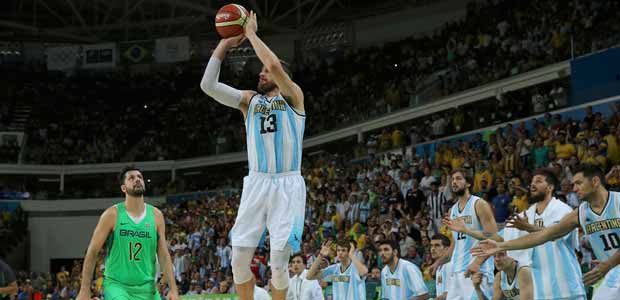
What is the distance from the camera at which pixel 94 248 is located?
26.5ft

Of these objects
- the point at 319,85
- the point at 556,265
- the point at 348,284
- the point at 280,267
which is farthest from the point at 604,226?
the point at 319,85

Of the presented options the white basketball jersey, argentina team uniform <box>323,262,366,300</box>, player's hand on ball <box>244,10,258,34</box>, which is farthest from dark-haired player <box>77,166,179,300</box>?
argentina team uniform <box>323,262,366,300</box>

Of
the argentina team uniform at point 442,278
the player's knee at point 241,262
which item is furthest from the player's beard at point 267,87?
the argentina team uniform at point 442,278

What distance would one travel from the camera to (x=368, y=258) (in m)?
17.4

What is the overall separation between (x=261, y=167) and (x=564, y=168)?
9593 mm

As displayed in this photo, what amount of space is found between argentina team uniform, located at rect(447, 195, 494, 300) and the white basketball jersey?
385 centimetres

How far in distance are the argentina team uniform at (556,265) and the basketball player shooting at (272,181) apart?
8.93 feet

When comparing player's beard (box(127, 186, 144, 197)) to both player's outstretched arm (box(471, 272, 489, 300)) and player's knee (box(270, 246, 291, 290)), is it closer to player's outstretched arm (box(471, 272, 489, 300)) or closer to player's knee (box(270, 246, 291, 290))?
player's knee (box(270, 246, 291, 290))

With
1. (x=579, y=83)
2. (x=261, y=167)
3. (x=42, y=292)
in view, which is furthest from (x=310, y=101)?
(x=261, y=167)

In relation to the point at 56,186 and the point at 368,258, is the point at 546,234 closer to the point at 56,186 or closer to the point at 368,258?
the point at 368,258

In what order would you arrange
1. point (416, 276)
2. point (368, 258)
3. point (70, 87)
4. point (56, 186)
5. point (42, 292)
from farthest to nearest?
1. point (70, 87)
2. point (56, 186)
3. point (42, 292)
4. point (368, 258)
5. point (416, 276)

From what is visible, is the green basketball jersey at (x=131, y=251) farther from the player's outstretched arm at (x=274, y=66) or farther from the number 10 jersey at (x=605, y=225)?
the number 10 jersey at (x=605, y=225)

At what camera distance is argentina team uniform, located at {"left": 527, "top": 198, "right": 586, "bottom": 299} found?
815 centimetres

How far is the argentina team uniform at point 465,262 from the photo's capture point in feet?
34.2
